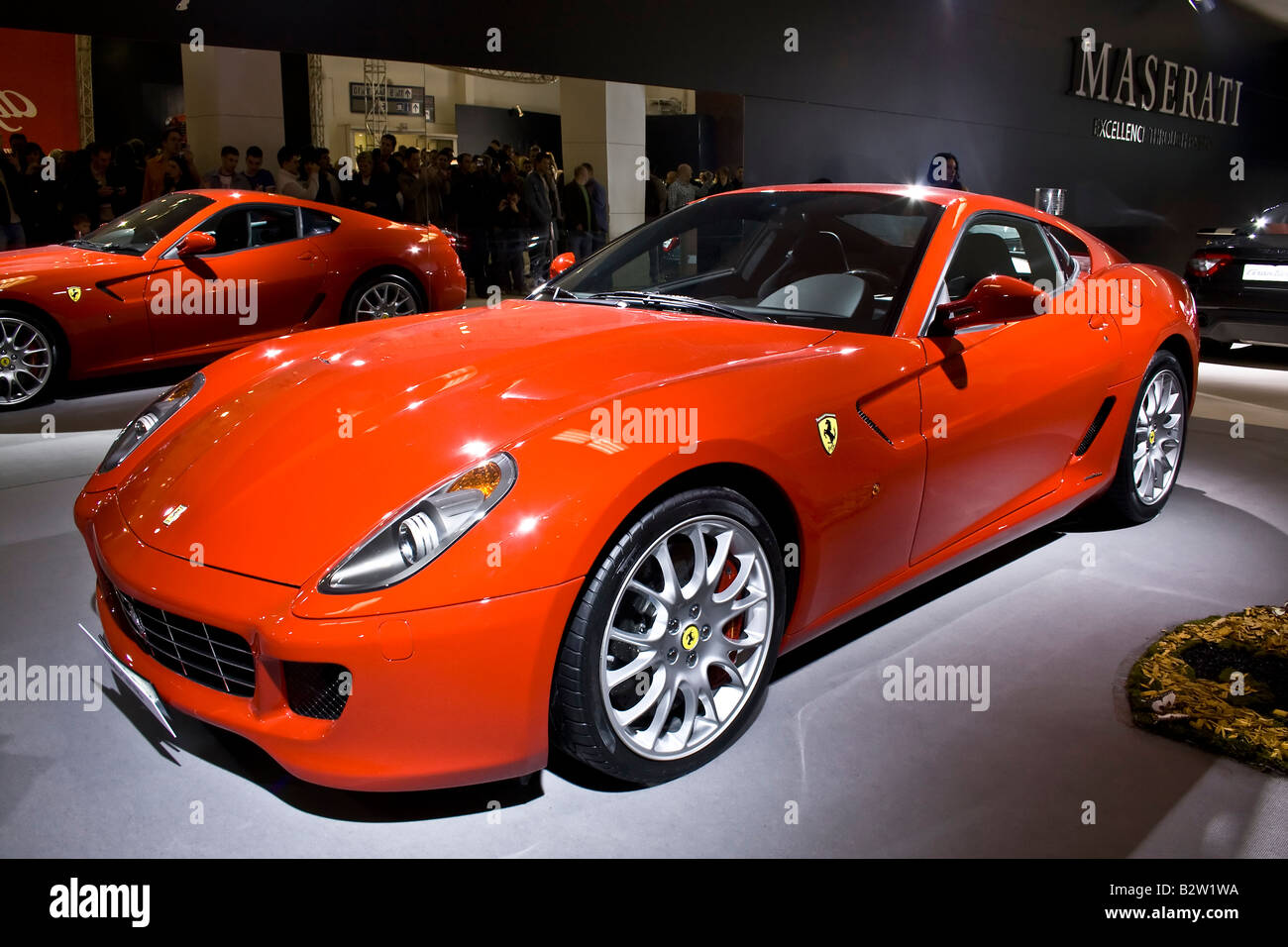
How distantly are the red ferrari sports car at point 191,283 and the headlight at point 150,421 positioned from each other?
3.55m

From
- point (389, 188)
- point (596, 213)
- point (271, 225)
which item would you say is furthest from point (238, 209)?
point (596, 213)

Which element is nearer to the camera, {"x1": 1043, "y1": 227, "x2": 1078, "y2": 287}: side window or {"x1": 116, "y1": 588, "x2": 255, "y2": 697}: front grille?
{"x1": 116, "y1": 588, "x2": 255, "y2": 697}: front grille

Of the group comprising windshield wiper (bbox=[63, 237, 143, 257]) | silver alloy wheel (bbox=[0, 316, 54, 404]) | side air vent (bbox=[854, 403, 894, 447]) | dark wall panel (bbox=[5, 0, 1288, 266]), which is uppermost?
dark wall panel (bbox=[5, 0, 1288, 266])

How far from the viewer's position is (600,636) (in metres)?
→ 1.94

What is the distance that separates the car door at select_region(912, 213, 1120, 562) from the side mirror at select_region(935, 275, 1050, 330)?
4cm

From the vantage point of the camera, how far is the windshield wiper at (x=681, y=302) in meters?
2.79

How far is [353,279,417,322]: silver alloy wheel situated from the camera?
703cm

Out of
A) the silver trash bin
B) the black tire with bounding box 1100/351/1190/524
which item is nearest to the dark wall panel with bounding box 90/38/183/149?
the silver trash bin

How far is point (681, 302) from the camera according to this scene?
2.88m

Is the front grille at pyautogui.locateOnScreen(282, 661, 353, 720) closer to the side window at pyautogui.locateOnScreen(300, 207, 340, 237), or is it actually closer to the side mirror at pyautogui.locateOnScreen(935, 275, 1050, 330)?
the side mirror at pyautogui.locateOnScreen(935, 275, 1050, 330)

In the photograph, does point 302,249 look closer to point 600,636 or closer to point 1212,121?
point 600,636

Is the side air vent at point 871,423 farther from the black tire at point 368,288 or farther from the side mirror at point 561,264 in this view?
the black tire at point 368,288

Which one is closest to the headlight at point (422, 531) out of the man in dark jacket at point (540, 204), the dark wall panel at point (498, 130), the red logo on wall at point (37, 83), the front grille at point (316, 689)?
the front grille at point (316, 689)

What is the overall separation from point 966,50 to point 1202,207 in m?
7.88
